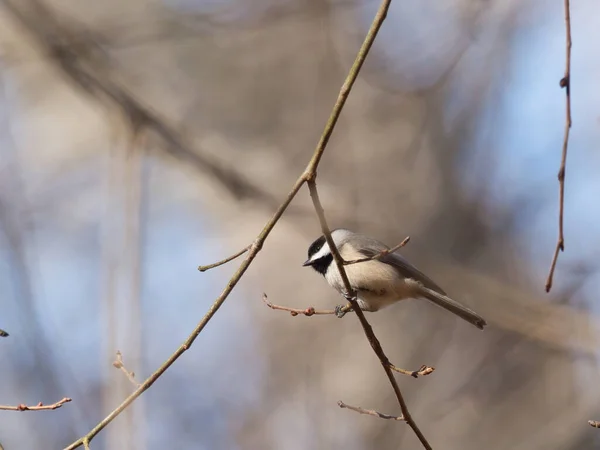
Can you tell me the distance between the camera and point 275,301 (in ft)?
15.9

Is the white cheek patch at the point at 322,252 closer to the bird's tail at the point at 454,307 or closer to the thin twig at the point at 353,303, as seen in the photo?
the bird's tail at the point at 454,307

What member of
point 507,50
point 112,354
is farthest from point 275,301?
point 507,50

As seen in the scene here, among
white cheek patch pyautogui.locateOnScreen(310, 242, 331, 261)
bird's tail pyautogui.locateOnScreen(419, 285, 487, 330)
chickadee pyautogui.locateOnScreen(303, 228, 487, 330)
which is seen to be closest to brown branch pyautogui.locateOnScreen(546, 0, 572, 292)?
bird's tail pyautogui.locateOnScreen(419, 285, 487, 330)

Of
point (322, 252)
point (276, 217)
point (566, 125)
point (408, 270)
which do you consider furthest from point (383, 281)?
point (566, 125)

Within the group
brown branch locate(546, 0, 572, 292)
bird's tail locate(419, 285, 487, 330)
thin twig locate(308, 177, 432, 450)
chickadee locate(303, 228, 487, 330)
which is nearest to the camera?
brown branch locate(546, 0, 572, 292)

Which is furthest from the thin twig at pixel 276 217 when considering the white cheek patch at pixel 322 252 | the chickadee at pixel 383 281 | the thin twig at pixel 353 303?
the white cheek patch at pixel 322 252

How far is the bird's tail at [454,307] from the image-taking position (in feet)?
7.07

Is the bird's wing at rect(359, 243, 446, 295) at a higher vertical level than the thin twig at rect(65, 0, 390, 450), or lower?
higher

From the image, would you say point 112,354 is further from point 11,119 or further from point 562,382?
point 562,382

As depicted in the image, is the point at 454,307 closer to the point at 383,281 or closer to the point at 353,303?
the point at 383,281

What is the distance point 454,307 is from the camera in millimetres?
2279

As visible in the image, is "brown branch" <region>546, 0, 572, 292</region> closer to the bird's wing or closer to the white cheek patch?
the bird's wing

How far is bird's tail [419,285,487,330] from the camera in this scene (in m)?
2.15

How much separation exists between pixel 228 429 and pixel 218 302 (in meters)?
3.67
